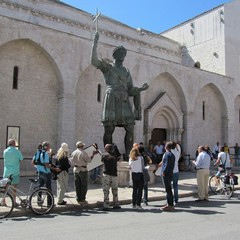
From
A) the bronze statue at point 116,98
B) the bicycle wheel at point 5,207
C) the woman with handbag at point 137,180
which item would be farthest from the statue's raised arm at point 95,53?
the bicycle wheel at point 5,207

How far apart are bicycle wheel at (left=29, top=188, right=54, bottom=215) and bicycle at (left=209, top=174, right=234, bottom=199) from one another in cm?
568

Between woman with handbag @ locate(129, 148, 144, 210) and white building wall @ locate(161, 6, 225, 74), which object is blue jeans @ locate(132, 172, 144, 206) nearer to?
woman with handbag @ locate(129, 148, 144, 210)

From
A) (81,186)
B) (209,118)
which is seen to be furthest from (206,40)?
(81,186)

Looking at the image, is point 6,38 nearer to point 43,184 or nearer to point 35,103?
point 35,103

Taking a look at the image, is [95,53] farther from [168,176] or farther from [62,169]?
[168,176]

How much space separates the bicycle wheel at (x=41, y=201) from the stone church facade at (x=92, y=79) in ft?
27.5

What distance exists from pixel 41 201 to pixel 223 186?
624cm

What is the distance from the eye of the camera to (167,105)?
22.0 metres

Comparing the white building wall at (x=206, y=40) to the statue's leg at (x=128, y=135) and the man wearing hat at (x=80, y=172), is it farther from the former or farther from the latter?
the man wearing hat at (x=80, y=172)

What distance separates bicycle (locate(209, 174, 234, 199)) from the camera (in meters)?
10.7

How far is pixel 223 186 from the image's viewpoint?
11.1 meters

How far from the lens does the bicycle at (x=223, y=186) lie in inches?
423

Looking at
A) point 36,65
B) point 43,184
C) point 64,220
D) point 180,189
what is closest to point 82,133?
point 36,65

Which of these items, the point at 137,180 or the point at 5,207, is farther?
the point at 137,180
